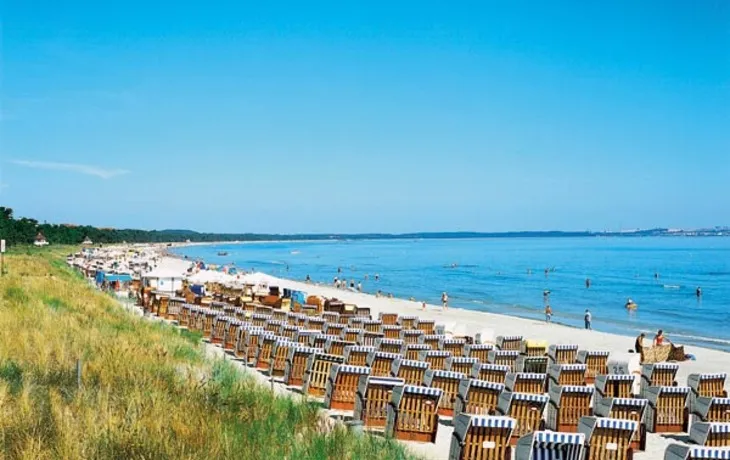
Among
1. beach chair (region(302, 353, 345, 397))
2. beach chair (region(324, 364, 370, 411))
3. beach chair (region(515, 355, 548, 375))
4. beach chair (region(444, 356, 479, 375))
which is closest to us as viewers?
beach chair (region(324, 364, 370, 411))

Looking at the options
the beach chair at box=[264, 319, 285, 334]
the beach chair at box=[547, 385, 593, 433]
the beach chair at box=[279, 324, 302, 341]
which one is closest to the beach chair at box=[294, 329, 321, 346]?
the beach chair at box=[279, 324, 302, 341]

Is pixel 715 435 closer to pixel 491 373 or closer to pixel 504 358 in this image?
pixel 491 373

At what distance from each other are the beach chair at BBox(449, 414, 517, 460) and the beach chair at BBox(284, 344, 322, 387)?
5242 mm

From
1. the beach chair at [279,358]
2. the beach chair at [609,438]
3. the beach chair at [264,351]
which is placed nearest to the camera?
the beach chair at [609,438]

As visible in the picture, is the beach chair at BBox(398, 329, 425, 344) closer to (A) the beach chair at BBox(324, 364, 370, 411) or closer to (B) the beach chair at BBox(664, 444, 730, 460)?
(A) the beach chair at BBox(324, 364, 370, 411)

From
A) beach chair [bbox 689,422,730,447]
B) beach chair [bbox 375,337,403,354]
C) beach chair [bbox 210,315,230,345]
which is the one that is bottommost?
beach chair [bbox 210,315,230,345]

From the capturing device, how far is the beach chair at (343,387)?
9625mm

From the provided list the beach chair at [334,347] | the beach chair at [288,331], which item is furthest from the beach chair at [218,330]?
the beach chair at [334,347]

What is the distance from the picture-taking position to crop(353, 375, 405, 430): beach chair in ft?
27.7

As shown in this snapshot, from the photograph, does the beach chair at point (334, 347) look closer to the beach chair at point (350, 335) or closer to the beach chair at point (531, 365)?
the beach chair at point (350, 335)

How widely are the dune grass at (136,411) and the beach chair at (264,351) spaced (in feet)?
11.0

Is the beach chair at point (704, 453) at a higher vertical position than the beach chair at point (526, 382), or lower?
higher

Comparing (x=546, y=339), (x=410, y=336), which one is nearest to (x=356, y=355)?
(x=410, y=336)

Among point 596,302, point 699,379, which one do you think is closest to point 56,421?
point 699,379
